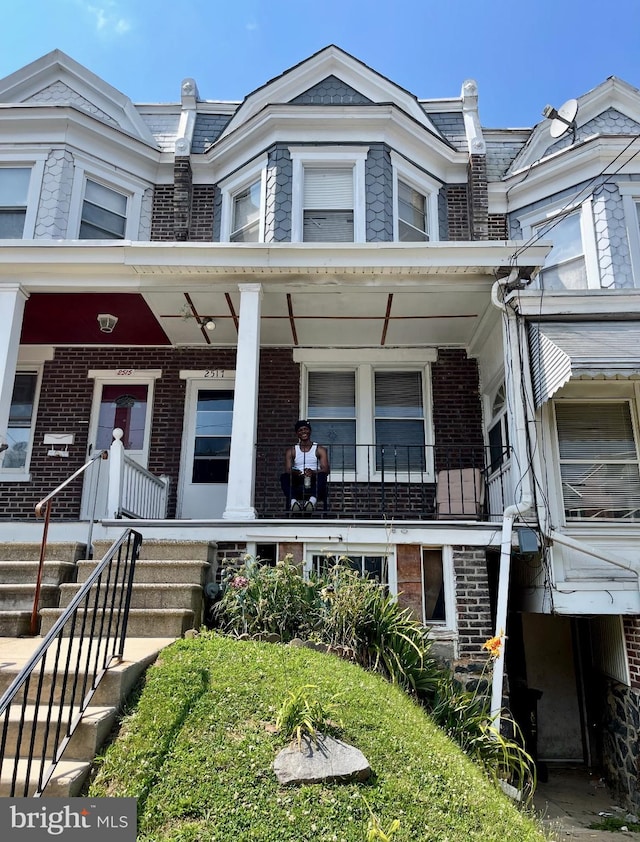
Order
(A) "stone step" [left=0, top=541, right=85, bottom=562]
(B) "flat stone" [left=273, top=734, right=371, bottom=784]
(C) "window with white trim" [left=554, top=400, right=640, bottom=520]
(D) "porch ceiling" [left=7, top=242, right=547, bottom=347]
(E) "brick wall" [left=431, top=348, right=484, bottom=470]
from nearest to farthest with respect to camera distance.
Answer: (B) "flat stone" [left=273, top=734, right=371, bottom=784] → (A) "stone step" [left=0, top=541, right=85, bottom=562] → (C) "window with white trim" [left=554, top=400, right=640, bottom=520] → (D) "porch ceiling" [left=7, top=242, right=547, bottom=347] → (E) "brick wall" [left=431, top=348, right=484, bottom=470]

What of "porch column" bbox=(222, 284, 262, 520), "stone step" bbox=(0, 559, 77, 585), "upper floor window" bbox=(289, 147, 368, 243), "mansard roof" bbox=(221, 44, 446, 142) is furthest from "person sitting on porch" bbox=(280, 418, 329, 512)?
"mansard roof" bbox=(221, 44, 446, 142)

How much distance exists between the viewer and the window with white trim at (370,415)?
9.42 metres

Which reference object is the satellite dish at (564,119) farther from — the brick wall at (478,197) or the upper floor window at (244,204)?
the upper floor window at (244,204)

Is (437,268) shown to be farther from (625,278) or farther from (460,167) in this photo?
(460,167)

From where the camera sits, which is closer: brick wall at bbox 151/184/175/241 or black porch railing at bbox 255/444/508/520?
black porch railing at bbox 255/444/508/520

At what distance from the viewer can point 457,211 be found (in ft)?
34.7

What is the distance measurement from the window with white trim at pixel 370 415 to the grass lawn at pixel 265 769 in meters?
4.98

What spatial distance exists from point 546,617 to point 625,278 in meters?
4.93

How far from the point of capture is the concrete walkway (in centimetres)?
541

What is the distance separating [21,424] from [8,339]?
2.63 meters

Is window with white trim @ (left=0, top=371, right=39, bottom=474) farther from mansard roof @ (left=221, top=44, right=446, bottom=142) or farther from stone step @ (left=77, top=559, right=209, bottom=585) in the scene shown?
mansard roof @ (left=221, top=44, right=446, bottom=142)

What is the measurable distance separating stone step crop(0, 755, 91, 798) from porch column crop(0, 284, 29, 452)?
447 centimetres

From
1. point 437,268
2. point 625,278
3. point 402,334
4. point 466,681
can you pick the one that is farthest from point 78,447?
point 625,278

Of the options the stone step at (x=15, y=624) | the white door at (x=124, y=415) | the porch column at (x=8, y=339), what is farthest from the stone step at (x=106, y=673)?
the white door at (x=124, y=415)
